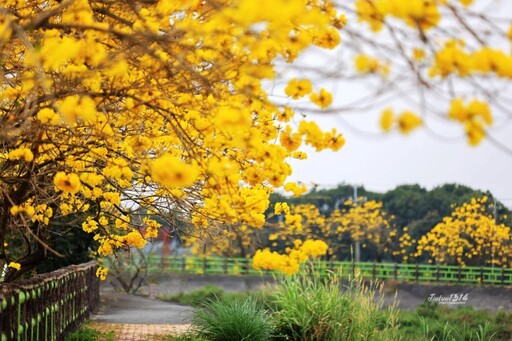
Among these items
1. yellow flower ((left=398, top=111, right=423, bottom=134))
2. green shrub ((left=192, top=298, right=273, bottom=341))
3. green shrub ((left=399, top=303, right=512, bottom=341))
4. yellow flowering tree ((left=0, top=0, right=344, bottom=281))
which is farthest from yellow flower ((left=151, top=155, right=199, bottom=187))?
green shrub ((left=399, top=303, right=512, bottom=341))

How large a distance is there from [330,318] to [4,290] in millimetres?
4538

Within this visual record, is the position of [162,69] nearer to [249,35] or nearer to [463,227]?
[249,35]

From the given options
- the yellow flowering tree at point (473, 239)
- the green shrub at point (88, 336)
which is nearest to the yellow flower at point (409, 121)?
the green shrub at point (88, 336)

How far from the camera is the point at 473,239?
30969 millimetres

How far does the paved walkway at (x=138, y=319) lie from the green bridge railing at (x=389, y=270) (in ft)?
23.6

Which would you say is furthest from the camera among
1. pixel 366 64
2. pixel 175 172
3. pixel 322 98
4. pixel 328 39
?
pixel 328 39

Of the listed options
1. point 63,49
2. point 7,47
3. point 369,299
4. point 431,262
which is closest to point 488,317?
point 369,299

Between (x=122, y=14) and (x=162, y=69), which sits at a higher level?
(x=122, y=14)

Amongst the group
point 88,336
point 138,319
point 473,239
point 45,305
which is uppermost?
point 473,239

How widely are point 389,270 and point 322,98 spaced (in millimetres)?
26436

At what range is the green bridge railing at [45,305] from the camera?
636 centimetres

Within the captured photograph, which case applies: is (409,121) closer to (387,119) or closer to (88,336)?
(387,119)

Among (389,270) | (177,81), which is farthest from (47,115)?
(389,270)

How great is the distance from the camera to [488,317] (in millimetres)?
19172
